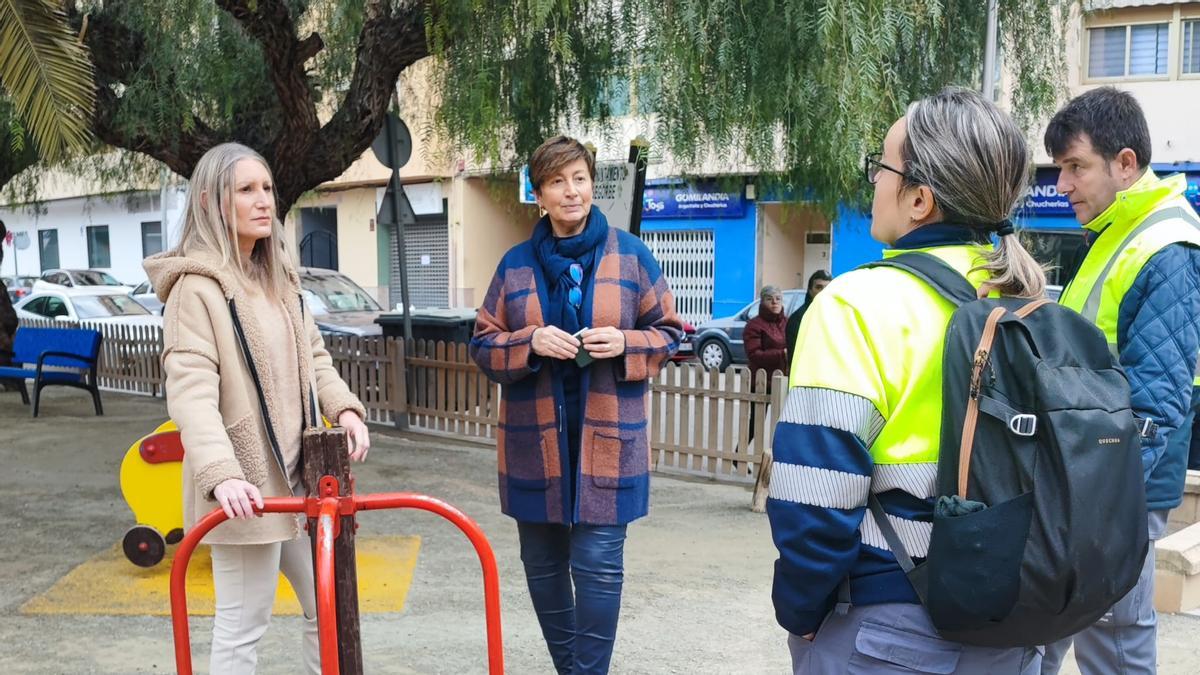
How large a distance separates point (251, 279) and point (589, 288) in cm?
107

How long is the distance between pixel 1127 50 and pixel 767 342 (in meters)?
13.7

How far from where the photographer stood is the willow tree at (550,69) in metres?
4.69

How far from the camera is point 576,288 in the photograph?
3.55m

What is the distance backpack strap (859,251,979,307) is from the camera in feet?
5.85

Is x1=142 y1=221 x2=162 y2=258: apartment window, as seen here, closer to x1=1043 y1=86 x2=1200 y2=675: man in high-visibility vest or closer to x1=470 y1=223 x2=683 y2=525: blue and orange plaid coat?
x1=470 y1=223 x2=683 y2=525: blue and orange plaid coat

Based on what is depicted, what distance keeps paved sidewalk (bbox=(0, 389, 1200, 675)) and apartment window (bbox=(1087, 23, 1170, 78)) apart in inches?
615

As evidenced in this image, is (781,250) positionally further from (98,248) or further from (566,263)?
(98,248)

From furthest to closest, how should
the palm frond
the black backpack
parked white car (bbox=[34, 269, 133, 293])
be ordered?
parked white car (bbox=[34, 269, 133, 293]), the palm frond, the black backpack

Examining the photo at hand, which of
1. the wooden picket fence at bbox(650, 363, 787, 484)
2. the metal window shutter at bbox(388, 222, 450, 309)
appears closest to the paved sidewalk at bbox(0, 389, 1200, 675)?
the wooden picket fence at bbox(650, 363, 787, 484)

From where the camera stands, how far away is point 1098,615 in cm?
178

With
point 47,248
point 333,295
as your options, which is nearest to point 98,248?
point 47,248

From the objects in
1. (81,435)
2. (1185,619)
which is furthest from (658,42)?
(81,435)

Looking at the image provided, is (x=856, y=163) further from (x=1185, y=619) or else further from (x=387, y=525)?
(x=387, y=525)

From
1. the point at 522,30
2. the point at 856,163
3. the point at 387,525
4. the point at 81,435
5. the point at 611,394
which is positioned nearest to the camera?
the point at 611,394
